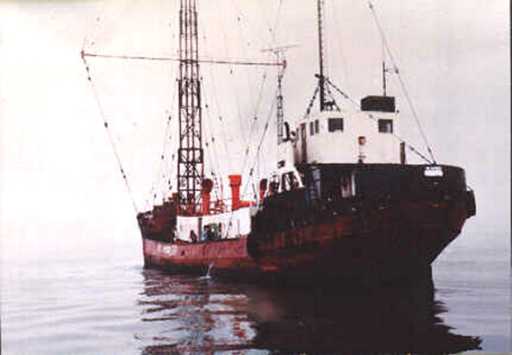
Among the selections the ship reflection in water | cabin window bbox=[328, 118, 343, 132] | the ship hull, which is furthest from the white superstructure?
the ship reflection in water

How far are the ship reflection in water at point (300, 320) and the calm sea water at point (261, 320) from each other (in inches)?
1.2

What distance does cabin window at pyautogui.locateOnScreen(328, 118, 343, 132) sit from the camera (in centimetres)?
2880

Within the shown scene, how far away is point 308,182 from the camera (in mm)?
27375

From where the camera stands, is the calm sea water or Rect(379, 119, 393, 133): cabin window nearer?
the calm sea water

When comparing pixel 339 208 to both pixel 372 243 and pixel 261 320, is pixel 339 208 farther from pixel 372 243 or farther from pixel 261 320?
pixel 261 320

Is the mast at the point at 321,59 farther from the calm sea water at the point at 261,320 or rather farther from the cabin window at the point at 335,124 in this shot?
the calm sea water at the point at 261,320

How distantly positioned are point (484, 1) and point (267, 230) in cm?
1561

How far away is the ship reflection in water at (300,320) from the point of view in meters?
16.8

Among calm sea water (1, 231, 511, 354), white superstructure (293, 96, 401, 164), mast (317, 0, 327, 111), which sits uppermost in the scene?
mast (317, 0, 327, 111)

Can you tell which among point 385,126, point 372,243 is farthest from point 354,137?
point 372,243

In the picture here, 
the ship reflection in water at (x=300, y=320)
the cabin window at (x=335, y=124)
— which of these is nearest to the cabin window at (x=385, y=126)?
the cabin window at (x=335, y=124)

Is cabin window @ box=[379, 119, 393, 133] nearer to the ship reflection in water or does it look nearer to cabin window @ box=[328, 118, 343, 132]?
cabin window @ box=[328, 118, 343, 132]

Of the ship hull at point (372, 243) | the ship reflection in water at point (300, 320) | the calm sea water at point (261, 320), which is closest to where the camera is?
the ship reflection in water at point (300, 320)

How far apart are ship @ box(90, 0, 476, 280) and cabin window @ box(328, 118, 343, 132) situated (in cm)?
6
